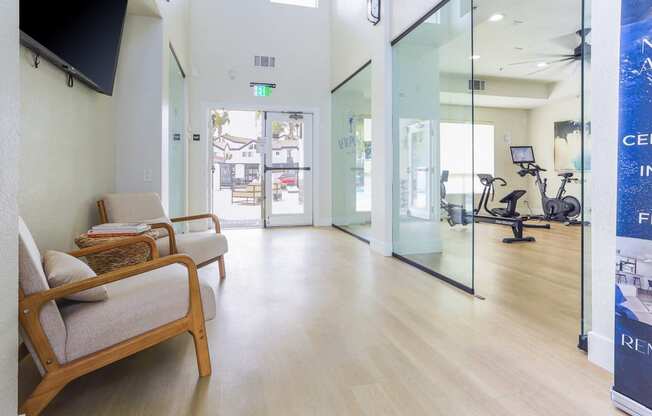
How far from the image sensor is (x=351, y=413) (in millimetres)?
1456

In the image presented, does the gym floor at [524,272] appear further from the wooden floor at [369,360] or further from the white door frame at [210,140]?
the white door frame at [210,140]

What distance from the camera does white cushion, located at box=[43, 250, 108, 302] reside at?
144 cm

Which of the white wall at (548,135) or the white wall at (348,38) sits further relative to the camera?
the white wall at (548,135)

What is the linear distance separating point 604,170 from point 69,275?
2.36m

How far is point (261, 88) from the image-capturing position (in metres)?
6.61

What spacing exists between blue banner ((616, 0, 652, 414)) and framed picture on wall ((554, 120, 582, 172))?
7.69 meters

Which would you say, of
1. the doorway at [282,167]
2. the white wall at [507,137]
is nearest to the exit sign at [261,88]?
the doorway at [282,167]

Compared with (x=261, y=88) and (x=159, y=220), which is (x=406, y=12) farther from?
(x=261, y=88)

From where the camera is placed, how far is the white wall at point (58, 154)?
208 centimetres

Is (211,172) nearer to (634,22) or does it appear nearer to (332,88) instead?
(332,88)

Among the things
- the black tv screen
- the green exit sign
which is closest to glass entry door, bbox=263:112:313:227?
the green exit sign

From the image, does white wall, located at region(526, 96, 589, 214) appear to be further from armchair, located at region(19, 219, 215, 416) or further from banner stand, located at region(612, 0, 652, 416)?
armchair, located at region(19, 219, 215, 416)

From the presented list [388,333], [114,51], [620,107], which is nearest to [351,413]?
[388,333]

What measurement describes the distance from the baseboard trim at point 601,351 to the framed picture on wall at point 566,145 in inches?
295
